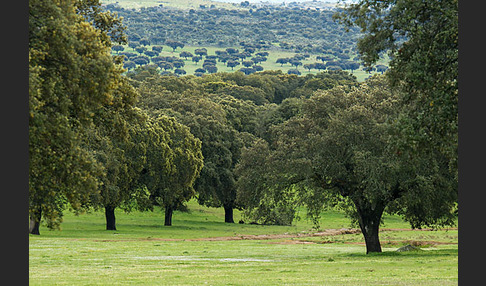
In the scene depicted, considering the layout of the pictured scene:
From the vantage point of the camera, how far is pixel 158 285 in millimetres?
24094

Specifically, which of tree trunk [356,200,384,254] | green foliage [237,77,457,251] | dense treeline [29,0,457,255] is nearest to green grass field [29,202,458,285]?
tree trunk [356,200,384,254]

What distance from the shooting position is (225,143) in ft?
265

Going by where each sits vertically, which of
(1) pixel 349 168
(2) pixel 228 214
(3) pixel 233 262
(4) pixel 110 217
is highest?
(1) pixel 349 168

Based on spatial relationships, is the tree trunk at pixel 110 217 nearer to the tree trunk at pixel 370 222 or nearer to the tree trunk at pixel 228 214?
the tree trunk at pixel 228 214

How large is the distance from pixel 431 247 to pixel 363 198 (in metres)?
10.4

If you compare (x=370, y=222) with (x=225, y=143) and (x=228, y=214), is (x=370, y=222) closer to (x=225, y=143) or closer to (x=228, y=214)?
(x=225, y=143)

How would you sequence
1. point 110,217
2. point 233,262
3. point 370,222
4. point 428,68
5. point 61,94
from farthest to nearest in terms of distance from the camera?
point 110,217 < point 370,222 < point 233,262 < point 428,68 < point 61,94

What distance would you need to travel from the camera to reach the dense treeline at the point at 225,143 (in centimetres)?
1830

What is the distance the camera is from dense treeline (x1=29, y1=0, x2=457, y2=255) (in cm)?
1830

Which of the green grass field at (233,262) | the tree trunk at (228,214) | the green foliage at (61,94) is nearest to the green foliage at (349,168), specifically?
the green grass field at (233,262)

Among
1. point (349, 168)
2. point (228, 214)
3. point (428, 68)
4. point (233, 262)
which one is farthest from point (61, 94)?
point (228, 214)

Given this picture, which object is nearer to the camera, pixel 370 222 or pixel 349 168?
pixel 349 168

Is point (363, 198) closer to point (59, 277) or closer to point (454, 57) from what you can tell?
point (59, 277)

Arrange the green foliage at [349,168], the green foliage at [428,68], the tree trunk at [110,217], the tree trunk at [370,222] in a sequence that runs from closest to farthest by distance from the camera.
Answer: the green foliage at [428,68]
the green foliage at [349,168]
the tree trunk at [370,222]
the tree trunk at [110,217]
